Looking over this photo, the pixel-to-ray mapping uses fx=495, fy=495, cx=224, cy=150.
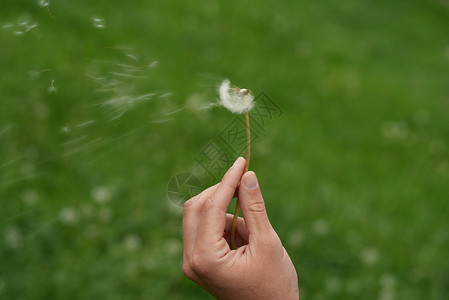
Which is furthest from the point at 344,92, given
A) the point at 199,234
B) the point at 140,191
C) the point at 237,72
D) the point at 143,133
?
the point at 199,234

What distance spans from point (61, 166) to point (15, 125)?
1.28 feet

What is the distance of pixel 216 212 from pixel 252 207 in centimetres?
10

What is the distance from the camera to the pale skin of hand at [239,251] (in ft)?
4.36

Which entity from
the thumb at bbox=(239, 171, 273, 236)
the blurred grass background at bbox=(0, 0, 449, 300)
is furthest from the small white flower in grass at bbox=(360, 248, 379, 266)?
the thumb at bbox=(239, 171, 273, 236)

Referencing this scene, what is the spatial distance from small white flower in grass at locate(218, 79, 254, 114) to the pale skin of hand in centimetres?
15

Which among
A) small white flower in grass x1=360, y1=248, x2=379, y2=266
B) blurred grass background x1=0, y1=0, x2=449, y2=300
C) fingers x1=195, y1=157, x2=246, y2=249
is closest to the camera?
fingers x1=195, y1=157, x2=246, y2=249

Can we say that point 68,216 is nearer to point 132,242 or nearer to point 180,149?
point 132,242

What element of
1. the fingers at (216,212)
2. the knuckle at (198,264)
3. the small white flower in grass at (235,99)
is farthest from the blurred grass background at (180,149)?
the knuckle at (198,264)

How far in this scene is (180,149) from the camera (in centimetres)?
336

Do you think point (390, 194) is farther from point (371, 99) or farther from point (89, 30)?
point (89, 30)

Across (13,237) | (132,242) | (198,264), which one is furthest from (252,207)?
(13,237)

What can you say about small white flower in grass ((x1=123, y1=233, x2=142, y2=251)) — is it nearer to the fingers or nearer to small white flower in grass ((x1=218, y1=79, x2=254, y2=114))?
the fingers

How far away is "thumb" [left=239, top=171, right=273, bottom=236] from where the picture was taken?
1.35 metres

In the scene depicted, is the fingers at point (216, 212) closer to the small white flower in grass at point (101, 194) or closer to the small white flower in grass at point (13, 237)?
the small white flower in grass at point (13, 237)
